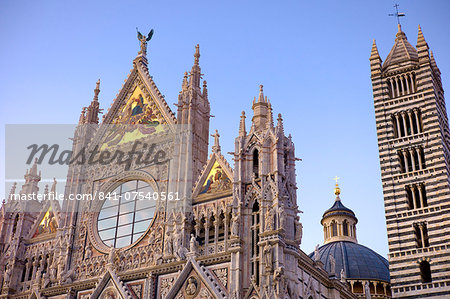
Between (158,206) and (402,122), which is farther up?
(402,122)

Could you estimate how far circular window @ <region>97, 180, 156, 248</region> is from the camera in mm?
26562

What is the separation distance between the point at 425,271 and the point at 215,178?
42.6ft

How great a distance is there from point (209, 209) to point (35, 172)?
38.6 feet

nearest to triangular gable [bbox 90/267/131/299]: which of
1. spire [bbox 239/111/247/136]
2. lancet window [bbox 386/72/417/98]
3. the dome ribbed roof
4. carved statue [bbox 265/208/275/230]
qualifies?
carved statue [bbox 265/208/275/230]

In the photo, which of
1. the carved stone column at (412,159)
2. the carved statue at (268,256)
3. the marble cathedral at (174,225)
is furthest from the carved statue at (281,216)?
the carved stone column at (412,159)

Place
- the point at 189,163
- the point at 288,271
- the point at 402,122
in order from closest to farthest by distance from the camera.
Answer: the point at 288,271, the point at 189,163, the point at 402,122

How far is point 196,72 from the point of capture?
95.0 feet

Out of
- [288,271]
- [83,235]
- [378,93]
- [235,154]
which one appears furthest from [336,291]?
[378,93]

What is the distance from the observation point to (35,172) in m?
31.9

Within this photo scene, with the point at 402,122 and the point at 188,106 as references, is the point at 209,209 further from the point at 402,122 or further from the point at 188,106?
the point at 402,122

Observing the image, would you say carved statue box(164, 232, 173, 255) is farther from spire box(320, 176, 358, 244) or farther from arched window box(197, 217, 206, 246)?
spire box(320, 176, 358, 244)

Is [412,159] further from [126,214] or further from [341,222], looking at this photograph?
[341,222]

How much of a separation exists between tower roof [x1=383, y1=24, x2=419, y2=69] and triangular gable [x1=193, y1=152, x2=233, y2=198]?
1646 centimetres

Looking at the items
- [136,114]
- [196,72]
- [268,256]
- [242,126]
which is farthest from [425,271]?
[136,114]
